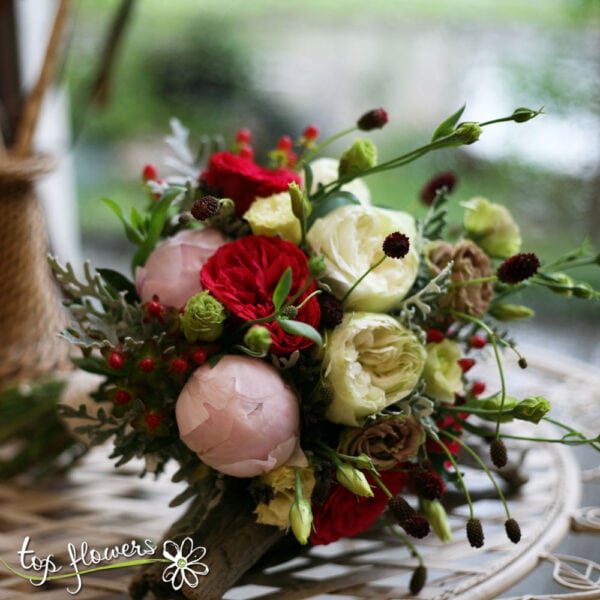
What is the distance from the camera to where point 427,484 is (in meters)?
0.55

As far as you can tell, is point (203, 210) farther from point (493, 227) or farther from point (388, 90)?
point (388, 90)

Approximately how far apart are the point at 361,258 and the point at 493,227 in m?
0.16

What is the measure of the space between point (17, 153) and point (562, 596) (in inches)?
29.0

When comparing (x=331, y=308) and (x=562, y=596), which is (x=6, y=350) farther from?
(x=562, y=596)

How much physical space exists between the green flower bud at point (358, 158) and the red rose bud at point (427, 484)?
0.77 ft

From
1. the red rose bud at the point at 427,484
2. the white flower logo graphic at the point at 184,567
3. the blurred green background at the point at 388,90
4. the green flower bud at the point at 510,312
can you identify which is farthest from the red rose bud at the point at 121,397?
the blurred green background at the point at 388,90

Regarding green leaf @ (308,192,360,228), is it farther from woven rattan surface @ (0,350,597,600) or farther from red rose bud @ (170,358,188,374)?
woven rattan surface @ (0,350,597,600)

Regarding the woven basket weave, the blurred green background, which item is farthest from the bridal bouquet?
the blurred green background

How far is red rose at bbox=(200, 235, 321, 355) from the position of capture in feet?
1.75

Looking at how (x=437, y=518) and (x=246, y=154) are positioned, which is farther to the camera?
(x=246, y=154)

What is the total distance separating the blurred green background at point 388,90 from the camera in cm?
167

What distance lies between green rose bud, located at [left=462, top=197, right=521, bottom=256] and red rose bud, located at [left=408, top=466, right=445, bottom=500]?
224 mm

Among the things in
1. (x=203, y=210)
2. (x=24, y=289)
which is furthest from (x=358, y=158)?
(x=24, y=289)

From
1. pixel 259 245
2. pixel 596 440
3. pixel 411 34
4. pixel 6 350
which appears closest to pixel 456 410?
pixel 596 440
